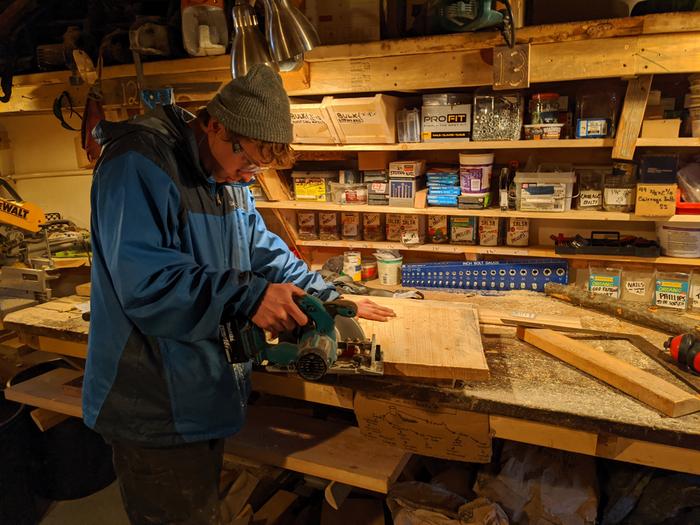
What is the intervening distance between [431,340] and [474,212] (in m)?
0.81

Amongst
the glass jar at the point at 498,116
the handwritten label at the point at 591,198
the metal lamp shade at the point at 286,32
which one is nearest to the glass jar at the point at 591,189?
the handwritten label at the point at 591,198

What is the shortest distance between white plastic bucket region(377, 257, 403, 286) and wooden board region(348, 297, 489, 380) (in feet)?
1.81

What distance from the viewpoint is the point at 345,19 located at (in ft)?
6.86

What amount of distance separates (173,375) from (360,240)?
147 cm

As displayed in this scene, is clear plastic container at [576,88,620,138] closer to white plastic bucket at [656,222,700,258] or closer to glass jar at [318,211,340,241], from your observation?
white plastic bucket at [656,222,700,258]

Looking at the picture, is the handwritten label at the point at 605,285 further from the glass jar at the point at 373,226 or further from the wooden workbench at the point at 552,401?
the glass jar at the point at 373,226

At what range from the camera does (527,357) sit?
1670mm

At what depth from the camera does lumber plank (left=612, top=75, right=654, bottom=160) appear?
1.79 metres

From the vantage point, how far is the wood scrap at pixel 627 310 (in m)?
1.78

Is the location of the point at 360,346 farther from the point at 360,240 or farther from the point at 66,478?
the point at 66,478

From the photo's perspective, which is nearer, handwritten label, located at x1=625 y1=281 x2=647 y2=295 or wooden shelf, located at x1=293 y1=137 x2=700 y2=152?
wooden shelf, located at x1=293 y1=137 x2=700 y2=152

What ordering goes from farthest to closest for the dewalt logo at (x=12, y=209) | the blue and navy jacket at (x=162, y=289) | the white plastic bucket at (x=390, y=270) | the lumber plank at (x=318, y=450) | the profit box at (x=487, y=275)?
1. the white plastic bucket at (x=390, y=270)
2. the profit box at (x=487, y=275)
3. the dewalt logo at (x=12, y=209)
4. the lumber plank at (x=318, y=450)
5. the blue and navy jacket at (x=162, y=289)

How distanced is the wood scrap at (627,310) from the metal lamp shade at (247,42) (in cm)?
148

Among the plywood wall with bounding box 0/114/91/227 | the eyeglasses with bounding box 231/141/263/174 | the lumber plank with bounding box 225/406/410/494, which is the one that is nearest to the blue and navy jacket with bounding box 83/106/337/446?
the eyeglasses with bounding box 231/141/263/174
